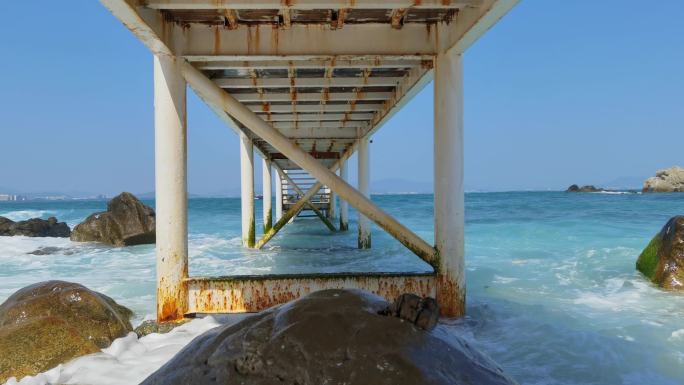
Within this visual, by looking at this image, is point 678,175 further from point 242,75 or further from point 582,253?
point 242,75

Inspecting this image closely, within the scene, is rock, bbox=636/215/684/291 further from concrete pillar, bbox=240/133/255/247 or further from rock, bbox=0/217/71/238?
rock, bbox=0/217/71/238

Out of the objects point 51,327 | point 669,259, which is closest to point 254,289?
point 51,327

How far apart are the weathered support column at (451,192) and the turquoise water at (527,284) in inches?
14.6

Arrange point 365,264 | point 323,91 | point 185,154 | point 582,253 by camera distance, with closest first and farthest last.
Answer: point 185,154 → point 323,91 → point 365,264 → point 582,253

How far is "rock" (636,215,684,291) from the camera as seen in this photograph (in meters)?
8.12

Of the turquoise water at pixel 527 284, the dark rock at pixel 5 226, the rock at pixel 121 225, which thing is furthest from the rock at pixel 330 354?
the dark rock at pixel 5 226

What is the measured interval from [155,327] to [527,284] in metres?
6.86

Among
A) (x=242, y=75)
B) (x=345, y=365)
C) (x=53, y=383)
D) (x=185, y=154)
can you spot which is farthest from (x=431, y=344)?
(x=242, y=75)

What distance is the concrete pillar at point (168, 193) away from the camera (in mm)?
5207

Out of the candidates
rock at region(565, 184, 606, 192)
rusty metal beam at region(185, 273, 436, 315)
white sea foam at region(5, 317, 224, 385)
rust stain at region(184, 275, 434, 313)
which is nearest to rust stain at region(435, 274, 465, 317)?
rusty metal beam at region(185, 273, 436, 315)

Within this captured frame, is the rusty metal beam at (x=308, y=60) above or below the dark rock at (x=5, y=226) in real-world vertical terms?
above

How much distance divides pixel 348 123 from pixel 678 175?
65262 millimetres

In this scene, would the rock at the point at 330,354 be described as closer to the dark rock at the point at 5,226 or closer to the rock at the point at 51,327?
the rock at the point at 51,327

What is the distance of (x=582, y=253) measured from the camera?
45.3ft
